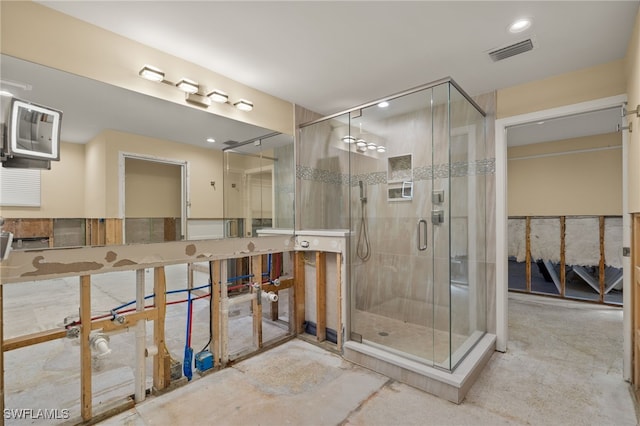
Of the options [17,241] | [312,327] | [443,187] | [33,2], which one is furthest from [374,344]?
[33,2]

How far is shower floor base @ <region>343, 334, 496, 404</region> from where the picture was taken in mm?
1976

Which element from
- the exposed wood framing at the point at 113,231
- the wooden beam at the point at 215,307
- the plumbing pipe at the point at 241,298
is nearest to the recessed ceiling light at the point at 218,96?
the exposed wood framing at the point at 113,231

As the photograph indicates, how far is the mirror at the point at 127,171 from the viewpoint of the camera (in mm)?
1656

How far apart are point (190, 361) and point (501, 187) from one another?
3123mm

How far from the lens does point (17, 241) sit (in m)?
1.55

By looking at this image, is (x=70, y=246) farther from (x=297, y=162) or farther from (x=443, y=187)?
(x=443, y=187)

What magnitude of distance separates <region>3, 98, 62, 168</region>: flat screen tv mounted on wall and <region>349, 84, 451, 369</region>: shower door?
7.47ft

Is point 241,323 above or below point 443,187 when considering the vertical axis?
below

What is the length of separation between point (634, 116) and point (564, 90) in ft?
2.31

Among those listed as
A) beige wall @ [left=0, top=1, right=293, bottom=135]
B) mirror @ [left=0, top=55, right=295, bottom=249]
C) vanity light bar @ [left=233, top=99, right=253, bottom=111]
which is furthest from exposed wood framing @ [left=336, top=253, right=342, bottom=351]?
beige wall @ [left=0, top=1, right=293, bottom=135]

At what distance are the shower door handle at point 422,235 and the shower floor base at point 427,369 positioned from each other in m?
0.97

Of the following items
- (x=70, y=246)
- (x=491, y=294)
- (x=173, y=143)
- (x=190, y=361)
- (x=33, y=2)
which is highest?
(x=33, y=2)

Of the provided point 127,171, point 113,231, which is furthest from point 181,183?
point 113,231

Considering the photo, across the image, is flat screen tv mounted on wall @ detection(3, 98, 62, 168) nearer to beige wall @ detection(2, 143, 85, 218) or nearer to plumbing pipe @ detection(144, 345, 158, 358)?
beige wall @ detection(2, 143, 85, 218)
